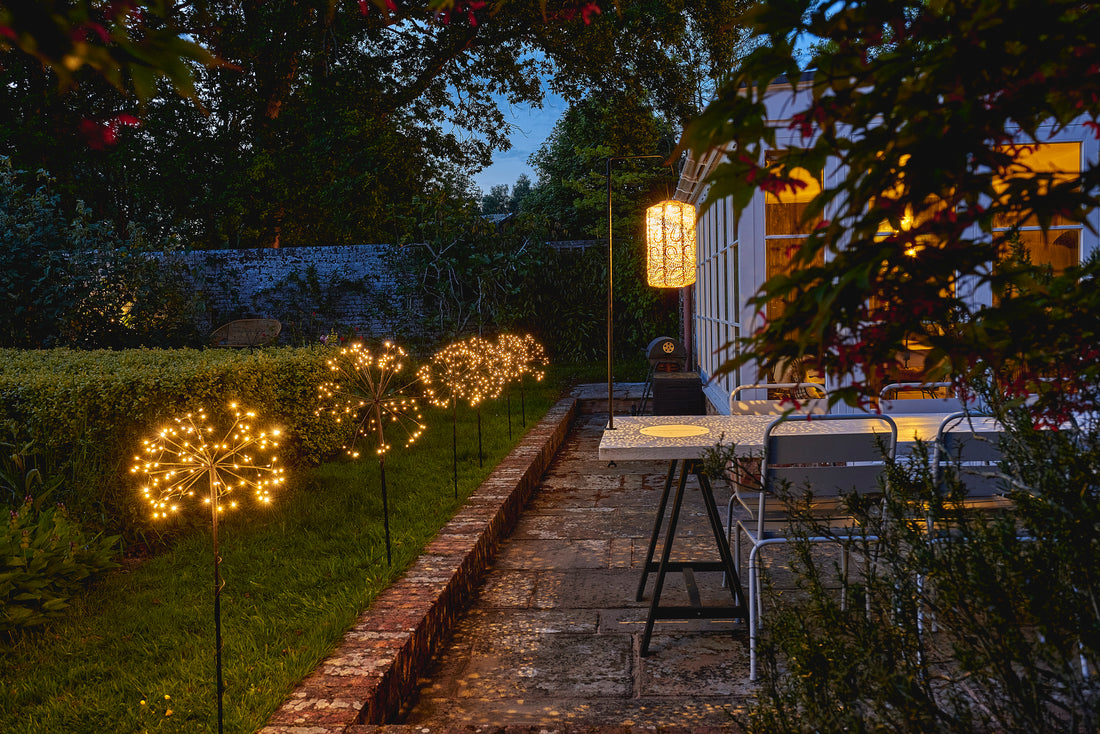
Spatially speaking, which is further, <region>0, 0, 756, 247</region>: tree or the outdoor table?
<region>0, 0, 756, 247</region>: tree

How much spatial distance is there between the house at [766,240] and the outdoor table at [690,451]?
1.12ft

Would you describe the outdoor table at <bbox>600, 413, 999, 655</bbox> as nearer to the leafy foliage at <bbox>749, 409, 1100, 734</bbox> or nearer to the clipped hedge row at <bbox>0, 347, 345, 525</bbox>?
the leafy foliage at <bbox>749, 409, 1100, 734</bbox>

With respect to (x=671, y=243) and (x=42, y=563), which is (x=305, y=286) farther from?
(x=42, y=563)

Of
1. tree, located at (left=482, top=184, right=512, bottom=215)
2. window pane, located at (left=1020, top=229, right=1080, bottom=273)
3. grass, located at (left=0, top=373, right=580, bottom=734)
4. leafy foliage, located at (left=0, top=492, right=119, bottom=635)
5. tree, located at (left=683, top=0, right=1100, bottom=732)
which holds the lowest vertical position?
grass, located at (left=0, top=373, right=580, bottom=734)

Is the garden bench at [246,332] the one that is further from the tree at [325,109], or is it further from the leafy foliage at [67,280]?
the tree at [325,109]

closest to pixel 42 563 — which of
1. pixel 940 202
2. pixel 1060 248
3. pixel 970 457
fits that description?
pixel 940 202

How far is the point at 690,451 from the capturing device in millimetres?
3154

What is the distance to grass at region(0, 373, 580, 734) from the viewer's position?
2506mm

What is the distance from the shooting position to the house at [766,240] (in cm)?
497

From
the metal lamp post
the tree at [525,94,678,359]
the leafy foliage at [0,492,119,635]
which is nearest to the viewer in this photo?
the leafy foliage at [0,492,119,635]

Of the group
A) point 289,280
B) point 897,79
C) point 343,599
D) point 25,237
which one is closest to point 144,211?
point 289,280

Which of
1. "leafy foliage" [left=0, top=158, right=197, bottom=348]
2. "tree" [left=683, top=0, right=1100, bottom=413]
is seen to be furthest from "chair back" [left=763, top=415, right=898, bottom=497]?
"leafy foliage" [left=0, top=158, right=197, bottom=348]

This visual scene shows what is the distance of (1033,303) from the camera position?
3.62 ft

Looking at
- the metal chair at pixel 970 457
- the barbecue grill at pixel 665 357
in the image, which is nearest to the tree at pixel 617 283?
the barbecue grill at pixel 665 357
